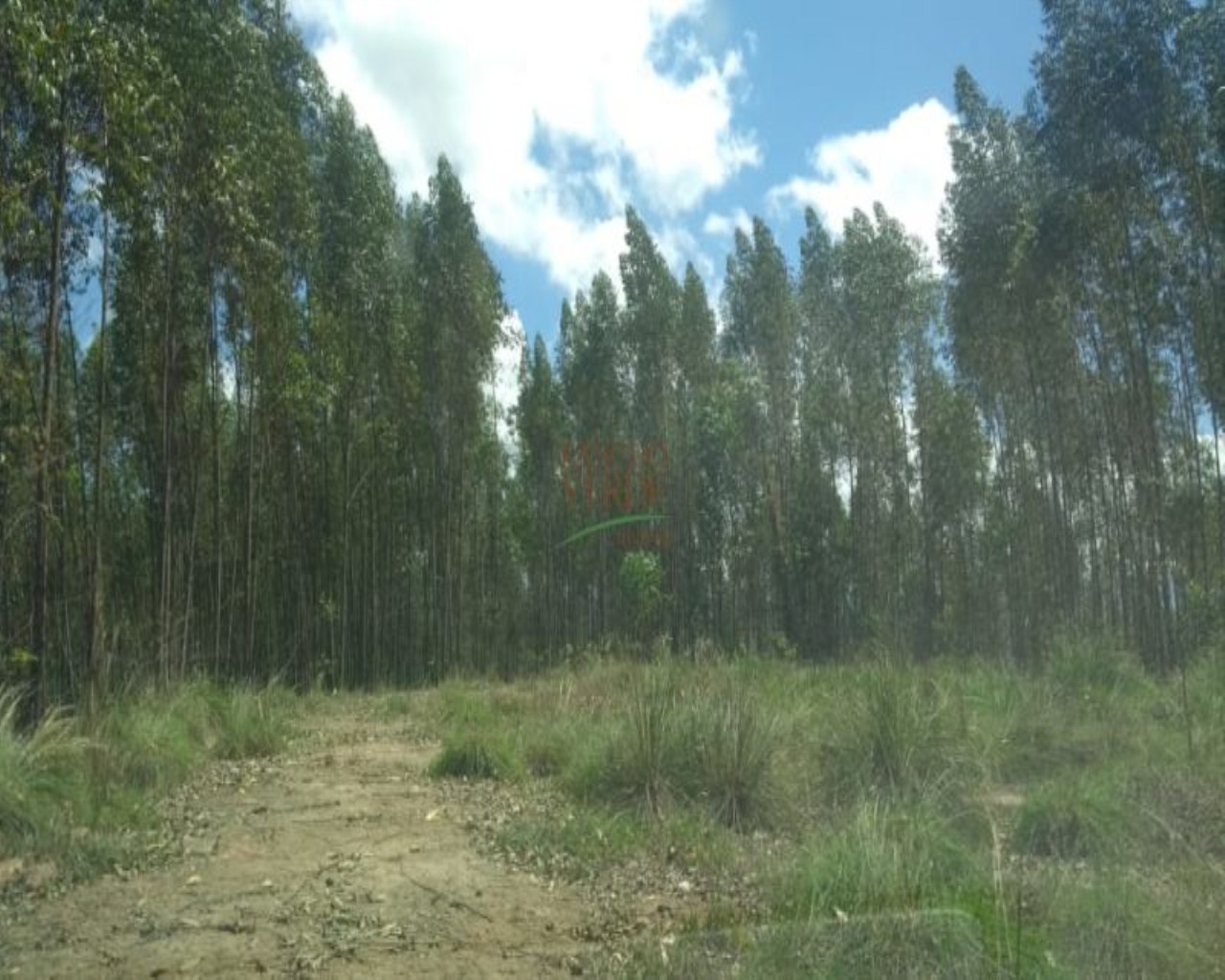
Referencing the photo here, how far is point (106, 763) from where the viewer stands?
7.40 m

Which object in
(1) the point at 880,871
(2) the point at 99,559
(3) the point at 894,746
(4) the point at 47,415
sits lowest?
(1) the point at 880,871

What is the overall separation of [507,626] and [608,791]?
2597cm

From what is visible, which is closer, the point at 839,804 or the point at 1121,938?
the point at 1121,938

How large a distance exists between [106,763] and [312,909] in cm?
330

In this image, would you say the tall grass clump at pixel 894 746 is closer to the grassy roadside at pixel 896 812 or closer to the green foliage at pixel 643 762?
the grassy roadside at pixel 896 812

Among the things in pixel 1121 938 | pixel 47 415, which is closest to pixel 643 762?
pixel 1121 938

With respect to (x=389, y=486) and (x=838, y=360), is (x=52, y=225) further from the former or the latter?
(x=838, y=360)

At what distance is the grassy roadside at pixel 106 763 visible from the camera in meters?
5.86

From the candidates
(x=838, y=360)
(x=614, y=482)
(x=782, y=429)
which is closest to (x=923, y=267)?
(x=838, y=360)

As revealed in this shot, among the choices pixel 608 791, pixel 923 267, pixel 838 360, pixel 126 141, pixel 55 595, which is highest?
pixel 923 267

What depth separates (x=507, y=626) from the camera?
32750mm

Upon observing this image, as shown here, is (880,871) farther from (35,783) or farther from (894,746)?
(35,783)

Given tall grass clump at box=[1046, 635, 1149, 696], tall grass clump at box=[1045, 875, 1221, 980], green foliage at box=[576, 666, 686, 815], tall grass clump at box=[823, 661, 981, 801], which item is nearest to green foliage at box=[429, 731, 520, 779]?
green foliage at box=[576, 666, 686, 815]

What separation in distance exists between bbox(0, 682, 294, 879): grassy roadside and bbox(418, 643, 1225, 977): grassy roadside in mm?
2030
